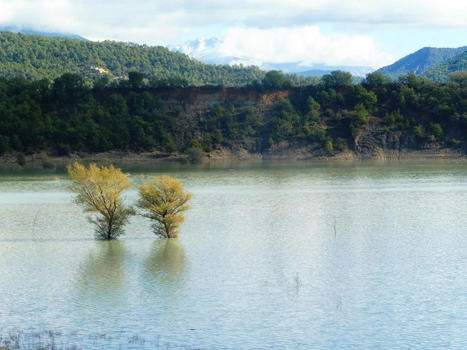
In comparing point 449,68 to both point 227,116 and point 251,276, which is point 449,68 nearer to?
point 227,116

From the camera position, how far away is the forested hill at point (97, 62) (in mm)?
132375

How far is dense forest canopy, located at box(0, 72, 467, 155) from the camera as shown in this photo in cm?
8825

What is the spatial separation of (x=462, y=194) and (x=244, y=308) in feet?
103

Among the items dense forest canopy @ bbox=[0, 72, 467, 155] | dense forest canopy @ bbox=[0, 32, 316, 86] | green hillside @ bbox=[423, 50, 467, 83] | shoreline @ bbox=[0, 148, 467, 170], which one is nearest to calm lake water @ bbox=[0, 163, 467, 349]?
shoreline @ bbox=[0, 148, 467, 170]

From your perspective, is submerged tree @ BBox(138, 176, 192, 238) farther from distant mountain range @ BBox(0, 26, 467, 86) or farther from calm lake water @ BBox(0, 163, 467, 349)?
distant mountain range @ BBox(0, 26, 467, 86)

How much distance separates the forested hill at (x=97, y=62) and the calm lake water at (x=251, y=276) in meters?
88.7

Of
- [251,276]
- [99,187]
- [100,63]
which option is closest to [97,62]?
[100,63]

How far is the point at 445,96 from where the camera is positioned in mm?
91625

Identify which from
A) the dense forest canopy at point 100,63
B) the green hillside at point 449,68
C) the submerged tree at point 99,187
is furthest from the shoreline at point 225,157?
the green hillside at point 449,68

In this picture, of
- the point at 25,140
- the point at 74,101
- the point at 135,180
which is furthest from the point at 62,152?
the point at 135,180

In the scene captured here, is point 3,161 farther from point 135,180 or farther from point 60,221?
point 60,221

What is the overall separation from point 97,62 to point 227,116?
5322cm

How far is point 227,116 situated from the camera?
95.4 m

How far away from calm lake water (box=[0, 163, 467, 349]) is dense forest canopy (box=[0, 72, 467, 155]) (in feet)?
137
